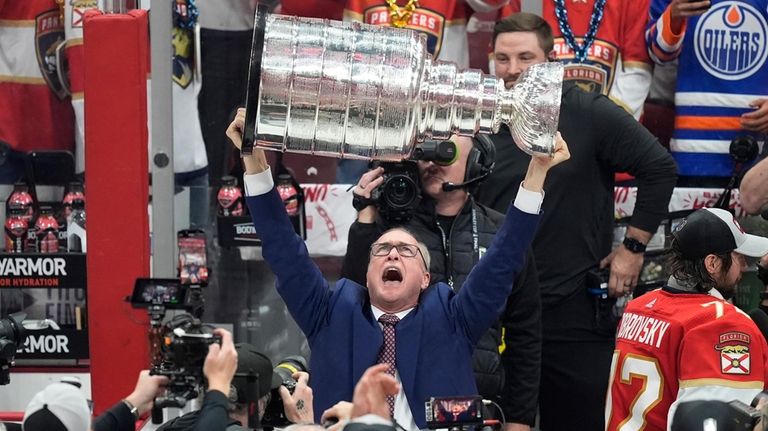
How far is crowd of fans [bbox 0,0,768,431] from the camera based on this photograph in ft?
13.0

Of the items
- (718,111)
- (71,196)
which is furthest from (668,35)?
(71,196)

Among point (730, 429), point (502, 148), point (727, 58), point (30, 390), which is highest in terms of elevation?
point (727, 58)

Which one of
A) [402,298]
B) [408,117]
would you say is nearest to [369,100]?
→ [408,117]

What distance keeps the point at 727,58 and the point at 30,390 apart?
3717mm

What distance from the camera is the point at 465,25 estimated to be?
6520mm

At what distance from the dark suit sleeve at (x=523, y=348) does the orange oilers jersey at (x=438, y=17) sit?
1.69 meters

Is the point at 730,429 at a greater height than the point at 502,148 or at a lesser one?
lesser

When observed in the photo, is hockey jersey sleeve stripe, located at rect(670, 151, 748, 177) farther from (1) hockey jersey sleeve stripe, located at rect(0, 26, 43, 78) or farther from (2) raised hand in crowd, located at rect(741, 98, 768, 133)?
(1) hockey jersey sleeve stripe, located at rect(0, 26, 43, 78)

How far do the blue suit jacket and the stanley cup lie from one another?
609 mm

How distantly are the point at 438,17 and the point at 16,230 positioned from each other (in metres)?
2.29

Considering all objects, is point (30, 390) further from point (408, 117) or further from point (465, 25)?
point (408, 117)

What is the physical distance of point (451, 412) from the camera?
11.2 ft

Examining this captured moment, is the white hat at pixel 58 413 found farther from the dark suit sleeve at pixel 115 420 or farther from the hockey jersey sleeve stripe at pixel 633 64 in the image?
the hockey jersey sleeve stripe at pixel 633 64

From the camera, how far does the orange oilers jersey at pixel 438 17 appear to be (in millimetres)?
6328
